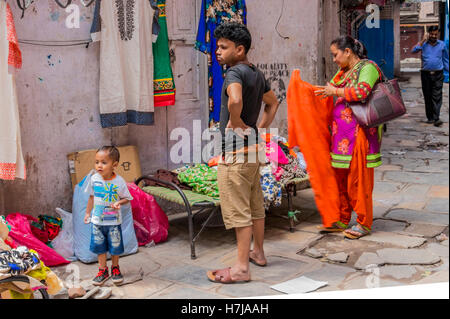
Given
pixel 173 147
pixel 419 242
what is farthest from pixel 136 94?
pixel 419 242

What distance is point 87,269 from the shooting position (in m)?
4.73

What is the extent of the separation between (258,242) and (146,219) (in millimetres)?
1347

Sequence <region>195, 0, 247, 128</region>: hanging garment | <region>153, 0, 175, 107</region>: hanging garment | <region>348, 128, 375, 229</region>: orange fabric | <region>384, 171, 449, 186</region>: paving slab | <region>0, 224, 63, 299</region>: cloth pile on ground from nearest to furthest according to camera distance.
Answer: <region>0, 224, 63, 299</region>: cloth pile on ground < <region>348, 128, 375, 229</region>: orange fabric < <region>153, 0, 175, 107</region>: hanging garment < <region>195, 0, 247, 128</region>: hanging garment < <region>384, 171, 449, 186</region>: paving slab

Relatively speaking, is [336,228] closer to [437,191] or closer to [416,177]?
[437,191]

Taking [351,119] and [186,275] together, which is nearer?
[186,275]

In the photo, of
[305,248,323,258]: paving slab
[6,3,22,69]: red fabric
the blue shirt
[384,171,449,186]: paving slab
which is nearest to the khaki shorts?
[305,248,323,258]: paving slab

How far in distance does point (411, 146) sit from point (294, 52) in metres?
4.14

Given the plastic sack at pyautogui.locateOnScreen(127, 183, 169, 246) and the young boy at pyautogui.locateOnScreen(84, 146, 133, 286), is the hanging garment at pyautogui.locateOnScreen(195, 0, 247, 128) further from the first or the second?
the young boy at pyautogui.locateOnScreen(84, 146, 133, 286)

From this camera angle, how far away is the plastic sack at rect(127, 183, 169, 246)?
17.6ft

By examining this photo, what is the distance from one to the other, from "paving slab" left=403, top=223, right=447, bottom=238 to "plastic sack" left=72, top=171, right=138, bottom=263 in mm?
2718

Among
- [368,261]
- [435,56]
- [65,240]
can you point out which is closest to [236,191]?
[368,261]

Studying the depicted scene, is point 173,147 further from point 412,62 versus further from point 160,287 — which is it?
point 412,62

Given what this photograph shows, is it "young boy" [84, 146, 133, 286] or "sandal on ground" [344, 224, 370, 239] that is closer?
"young boy" [84, 146, 133, 286]

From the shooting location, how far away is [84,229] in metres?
4.99
